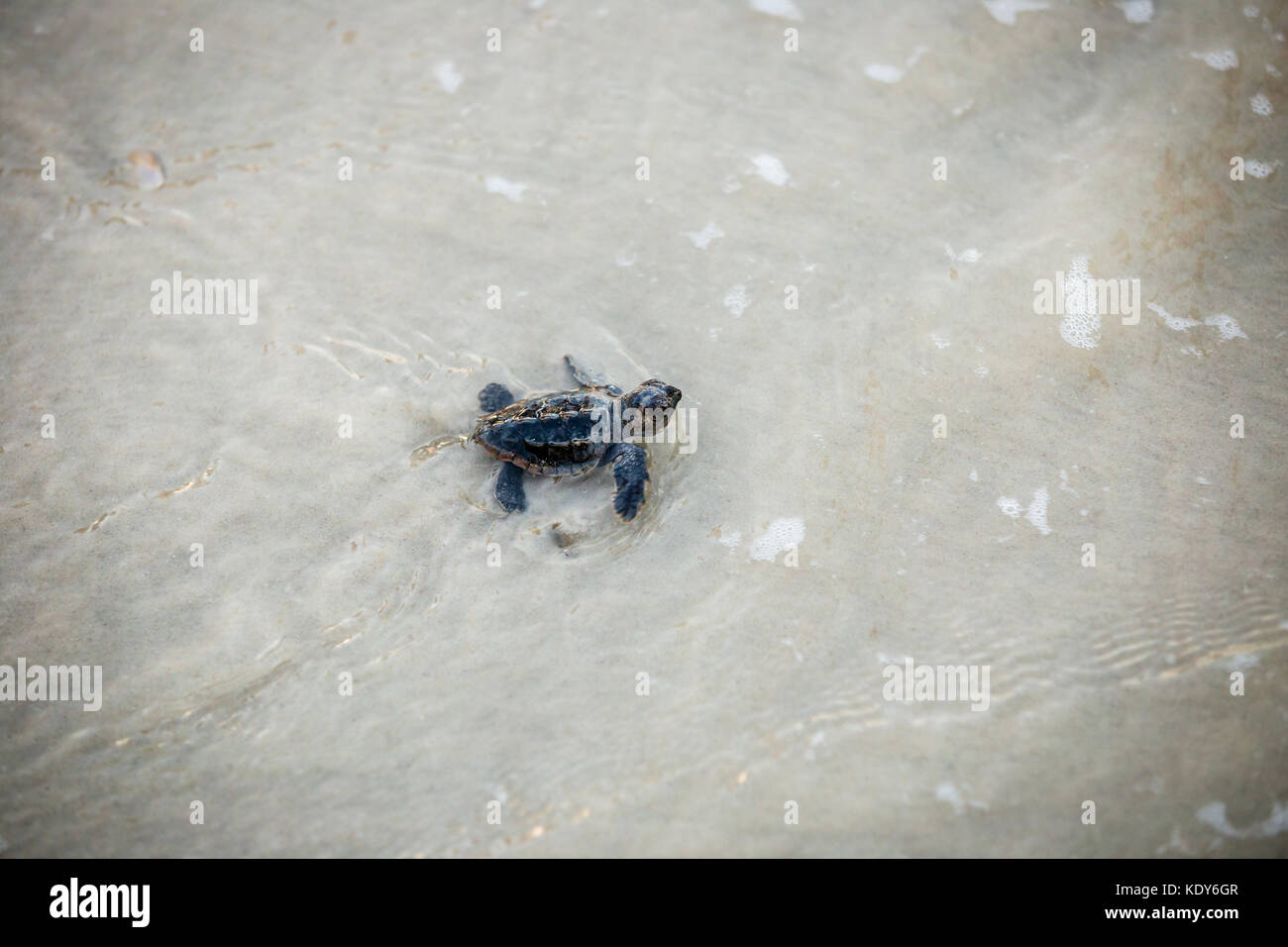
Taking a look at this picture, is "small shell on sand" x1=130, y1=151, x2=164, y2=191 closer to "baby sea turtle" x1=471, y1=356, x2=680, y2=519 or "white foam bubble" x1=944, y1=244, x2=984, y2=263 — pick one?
"baby sea turtle" x1=471, y1=356, x2=680, y2=519

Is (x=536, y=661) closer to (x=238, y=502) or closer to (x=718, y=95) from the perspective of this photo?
(x=238, y=502)

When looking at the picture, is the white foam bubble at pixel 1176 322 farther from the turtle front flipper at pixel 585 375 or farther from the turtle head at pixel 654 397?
the turtle front flipper at pixel 585 375

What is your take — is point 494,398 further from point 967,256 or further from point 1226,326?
point 1226,326

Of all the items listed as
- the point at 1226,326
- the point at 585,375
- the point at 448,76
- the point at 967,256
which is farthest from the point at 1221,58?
the point at 448,76

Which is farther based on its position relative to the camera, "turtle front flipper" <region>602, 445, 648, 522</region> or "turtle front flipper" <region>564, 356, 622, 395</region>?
"turtle front flipper" <region>564, 356, 622, 395</region>

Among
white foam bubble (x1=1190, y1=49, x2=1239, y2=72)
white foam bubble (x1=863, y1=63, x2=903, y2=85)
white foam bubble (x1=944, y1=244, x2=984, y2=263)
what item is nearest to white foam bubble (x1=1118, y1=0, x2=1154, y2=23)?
white foam bubble (x1=1190, y1=49, x2=1239, y2=72)
